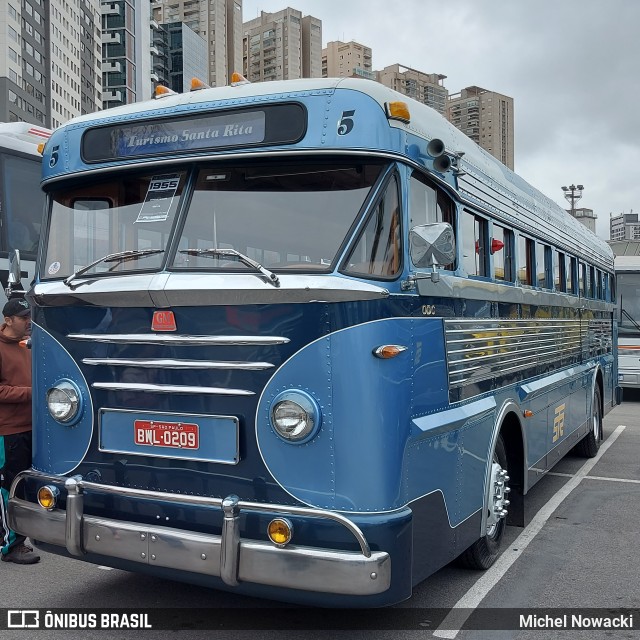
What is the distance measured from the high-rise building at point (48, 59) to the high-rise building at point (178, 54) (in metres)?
18.8

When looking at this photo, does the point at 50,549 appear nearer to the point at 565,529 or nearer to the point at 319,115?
the point at 319,115

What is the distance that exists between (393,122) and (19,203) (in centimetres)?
821

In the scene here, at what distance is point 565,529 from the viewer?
7062mm

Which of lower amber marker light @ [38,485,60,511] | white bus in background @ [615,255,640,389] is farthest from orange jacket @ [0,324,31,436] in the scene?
white bus in background @ [615,255,640,389]

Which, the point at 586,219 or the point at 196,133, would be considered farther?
the point at 586,219

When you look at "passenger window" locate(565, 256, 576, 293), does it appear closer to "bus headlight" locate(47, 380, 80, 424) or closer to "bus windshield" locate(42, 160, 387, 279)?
"bus windshield" locate(42, 160, 387, 279)

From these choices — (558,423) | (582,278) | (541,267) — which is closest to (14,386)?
(541,267)

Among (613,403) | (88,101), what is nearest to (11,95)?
(88,101)

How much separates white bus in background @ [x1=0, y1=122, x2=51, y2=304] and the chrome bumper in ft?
22.4

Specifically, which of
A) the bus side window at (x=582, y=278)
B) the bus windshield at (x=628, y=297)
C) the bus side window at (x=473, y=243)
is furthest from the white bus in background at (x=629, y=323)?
the bus side window at (x=473, y=243)

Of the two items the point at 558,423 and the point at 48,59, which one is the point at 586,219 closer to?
the point at 558,423

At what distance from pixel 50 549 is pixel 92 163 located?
2214mm

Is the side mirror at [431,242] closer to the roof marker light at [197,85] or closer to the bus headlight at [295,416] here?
the bus headlight at [295,416]

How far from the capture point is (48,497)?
478 cm
